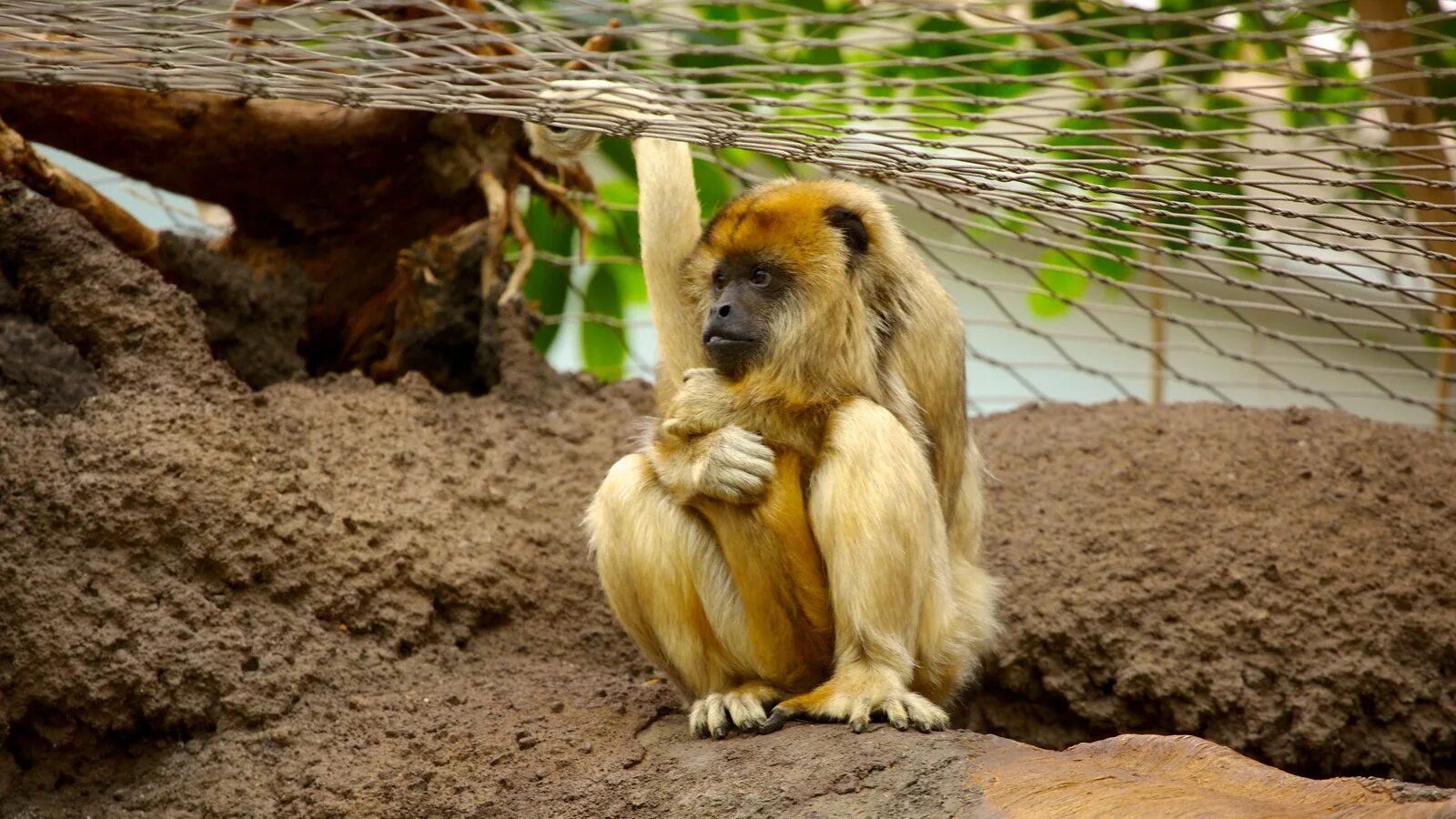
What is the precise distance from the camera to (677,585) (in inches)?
188

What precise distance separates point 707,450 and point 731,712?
930 mm

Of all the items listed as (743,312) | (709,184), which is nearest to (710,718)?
(743,312)

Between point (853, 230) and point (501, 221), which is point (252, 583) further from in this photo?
point (853, 230)

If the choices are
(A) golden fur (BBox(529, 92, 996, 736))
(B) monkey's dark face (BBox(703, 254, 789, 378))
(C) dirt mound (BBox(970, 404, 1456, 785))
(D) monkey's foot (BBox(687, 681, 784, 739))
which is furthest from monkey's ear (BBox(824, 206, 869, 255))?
(C) dirt mound (BBox(970, 404, 1456, 785))

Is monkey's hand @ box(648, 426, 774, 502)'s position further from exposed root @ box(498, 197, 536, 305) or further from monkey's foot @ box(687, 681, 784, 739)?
exposed root @ box(498, 197, 536, 305)

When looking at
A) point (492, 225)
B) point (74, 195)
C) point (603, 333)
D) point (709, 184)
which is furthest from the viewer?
point (603, 333)

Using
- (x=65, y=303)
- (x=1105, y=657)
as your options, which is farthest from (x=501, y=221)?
(x=1105, y=657)

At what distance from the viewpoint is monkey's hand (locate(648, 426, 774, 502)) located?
4.54 metres

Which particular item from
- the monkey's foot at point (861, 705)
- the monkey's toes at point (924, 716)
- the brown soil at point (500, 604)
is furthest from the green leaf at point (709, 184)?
the monkey's toes at point (924, 716)

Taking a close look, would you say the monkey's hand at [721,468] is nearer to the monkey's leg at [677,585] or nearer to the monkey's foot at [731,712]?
the monkey's leg at [677,585]

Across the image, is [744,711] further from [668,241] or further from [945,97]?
[945,97]

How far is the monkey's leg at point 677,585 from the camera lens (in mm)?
4758

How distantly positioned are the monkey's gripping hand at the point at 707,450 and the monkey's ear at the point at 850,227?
0.73 m

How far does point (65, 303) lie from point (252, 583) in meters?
1.43
